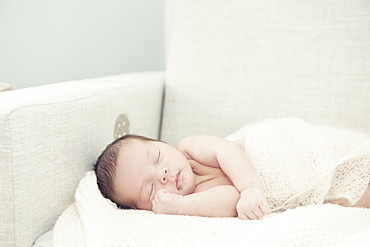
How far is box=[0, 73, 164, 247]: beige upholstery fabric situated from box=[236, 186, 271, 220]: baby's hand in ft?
1.27

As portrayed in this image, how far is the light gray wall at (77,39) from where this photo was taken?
6.20 ft

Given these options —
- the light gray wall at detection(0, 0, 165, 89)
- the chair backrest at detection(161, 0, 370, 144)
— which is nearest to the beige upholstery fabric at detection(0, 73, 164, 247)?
the chair backrest at detection(161, 0, 370, 144)

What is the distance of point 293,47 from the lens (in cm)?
145

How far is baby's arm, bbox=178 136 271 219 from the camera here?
0.91 m

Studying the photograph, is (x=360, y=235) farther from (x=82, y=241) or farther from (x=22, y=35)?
(x=22, y=35)

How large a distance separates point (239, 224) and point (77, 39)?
4.52 feet

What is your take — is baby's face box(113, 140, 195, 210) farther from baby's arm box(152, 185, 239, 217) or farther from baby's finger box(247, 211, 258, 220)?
baby's finger box(247, 211, 258, 220)

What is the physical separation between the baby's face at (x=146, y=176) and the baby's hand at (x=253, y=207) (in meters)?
0.16

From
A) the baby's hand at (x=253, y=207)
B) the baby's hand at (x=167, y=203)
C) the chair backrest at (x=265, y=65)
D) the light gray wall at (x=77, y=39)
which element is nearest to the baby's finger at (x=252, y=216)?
the baby's hand at (x=253, y=207)

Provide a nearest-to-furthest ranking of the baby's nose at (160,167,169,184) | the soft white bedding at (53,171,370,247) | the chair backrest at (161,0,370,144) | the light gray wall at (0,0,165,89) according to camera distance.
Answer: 1. the soft white bedding at (53,171,370,247)
2. the baby's nose at (160,167,169,184)
3. the chair backrest at (161,0,370,144)
4. the light gray wall at (0,0,165,89)

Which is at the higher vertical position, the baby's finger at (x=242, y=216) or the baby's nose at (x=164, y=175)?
the baby's nose at (x=164, y=175)

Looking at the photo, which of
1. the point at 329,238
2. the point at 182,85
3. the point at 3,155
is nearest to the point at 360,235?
the point at 329,238

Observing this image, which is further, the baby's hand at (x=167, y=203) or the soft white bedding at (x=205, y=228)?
the baby's hand at (x=167, y=203)

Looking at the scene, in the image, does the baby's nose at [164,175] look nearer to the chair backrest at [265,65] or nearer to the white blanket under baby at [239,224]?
the white blanket under baby at [239,224]
